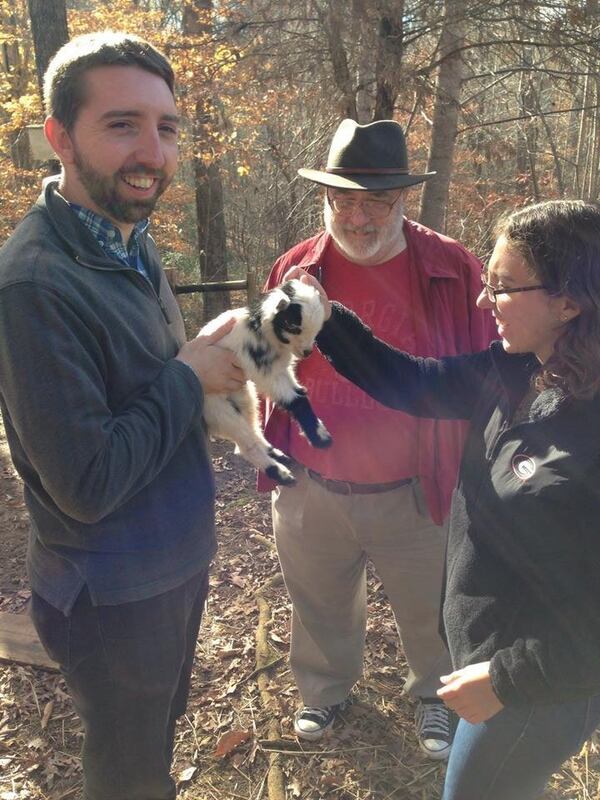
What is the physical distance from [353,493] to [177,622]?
1.29 metres

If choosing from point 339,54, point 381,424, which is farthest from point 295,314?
point 339,54

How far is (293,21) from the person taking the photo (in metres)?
6.63

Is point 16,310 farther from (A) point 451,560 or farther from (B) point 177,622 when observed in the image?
(A) point 451,560

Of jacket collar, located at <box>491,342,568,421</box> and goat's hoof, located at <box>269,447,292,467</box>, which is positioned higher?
jacket collar, located at <box>491,342,568,421</box>

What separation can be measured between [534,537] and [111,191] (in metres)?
1.60

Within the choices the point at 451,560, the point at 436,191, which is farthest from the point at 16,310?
the point at 436,191

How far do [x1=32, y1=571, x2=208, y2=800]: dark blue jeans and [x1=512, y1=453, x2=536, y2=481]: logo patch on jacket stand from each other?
3.73ft

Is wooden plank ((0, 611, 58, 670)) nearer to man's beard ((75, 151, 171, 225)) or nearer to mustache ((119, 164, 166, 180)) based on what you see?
man's beard ((75, 151, 171, 225))

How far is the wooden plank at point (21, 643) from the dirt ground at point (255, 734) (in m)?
0.07

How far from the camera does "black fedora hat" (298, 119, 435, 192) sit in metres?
3.01

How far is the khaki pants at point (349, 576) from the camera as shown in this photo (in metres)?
3.06

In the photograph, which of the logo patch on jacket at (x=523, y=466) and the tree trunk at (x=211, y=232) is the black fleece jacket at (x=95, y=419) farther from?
the tree trunk at (x=211, y=232)

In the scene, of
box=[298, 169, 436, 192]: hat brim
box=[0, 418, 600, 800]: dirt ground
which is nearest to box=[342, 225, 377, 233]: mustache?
box=[298, 169, 436, 192]: hat brim

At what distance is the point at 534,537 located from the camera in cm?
178
